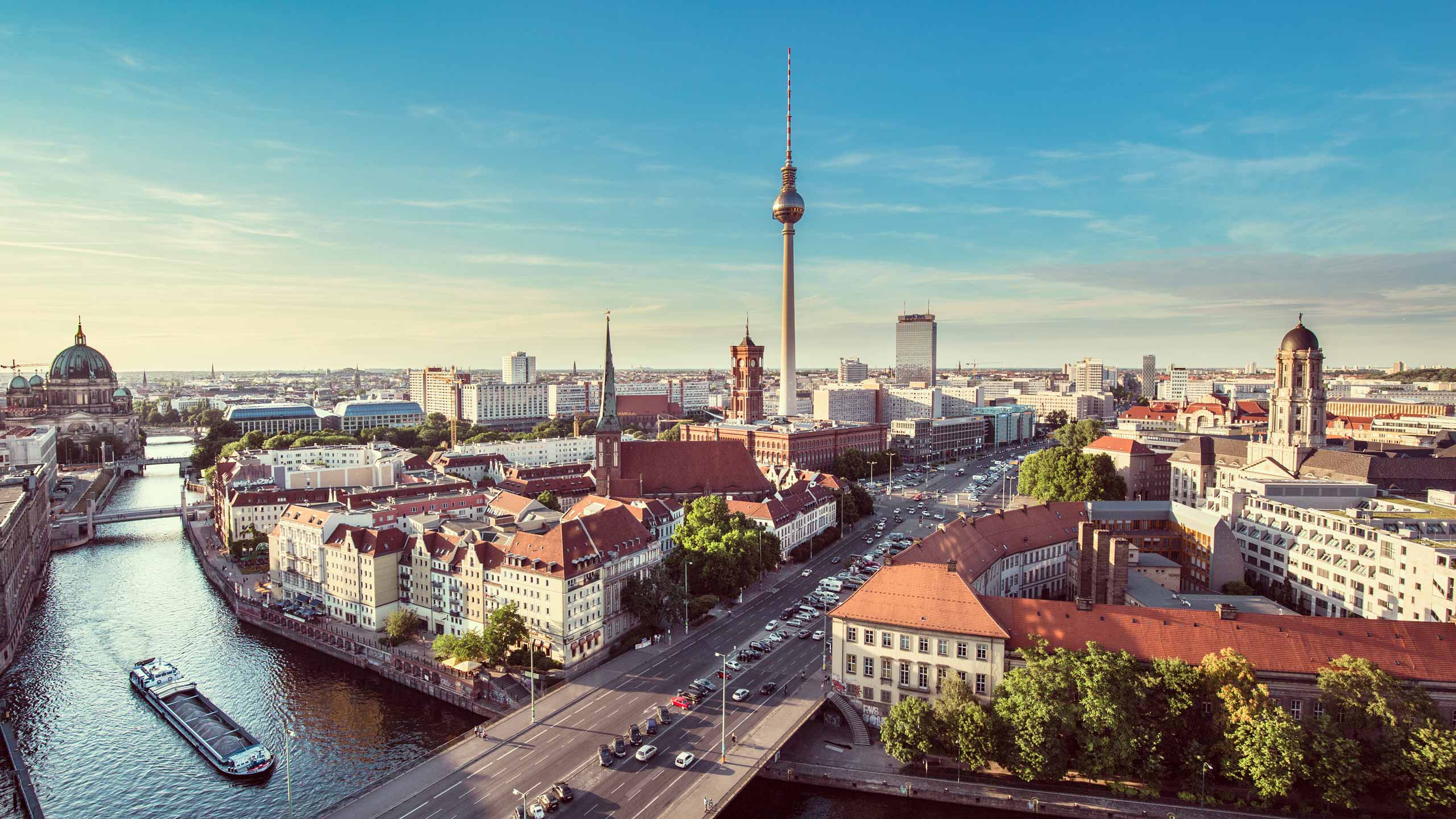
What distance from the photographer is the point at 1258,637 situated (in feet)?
142

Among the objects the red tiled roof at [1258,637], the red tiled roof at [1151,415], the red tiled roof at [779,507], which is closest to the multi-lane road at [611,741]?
the red tiled roof at [1258,637]

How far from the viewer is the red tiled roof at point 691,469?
345 ft

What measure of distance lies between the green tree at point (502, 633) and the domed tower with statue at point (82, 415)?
17411 cm

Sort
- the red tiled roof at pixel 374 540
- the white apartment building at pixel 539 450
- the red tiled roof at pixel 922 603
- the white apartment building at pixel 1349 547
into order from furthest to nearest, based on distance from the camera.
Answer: the white apartment building at pixel 539 450 → the red tiled roof at pixel 374 540 → the white apartment building at pixel 1349 547 → the red tiled roof at pixel 922 603

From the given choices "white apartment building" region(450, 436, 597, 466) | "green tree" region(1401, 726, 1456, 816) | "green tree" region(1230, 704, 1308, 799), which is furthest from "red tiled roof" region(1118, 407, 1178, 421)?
"green tree" region(1230, 704, 1308, 799)

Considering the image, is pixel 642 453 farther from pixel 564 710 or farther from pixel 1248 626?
pixel 1248 626

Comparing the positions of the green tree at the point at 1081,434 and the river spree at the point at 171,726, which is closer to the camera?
the river spree at the point at 171,726

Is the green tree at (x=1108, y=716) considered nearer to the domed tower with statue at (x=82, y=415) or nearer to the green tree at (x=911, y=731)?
the green tree at (x=911, y=731)

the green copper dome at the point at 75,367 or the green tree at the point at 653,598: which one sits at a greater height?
the green copper dome at the point at 75,367

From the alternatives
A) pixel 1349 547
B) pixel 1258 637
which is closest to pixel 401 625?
pixel 1258 637

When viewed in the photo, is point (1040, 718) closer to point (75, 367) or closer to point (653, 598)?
point (653, 598)

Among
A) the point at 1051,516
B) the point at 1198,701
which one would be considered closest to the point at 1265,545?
the point at 1051,516

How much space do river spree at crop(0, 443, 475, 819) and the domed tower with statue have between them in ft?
415

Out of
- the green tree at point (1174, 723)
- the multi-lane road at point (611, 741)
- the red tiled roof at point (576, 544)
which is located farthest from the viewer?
the red tiled roof at point (576, 544)
